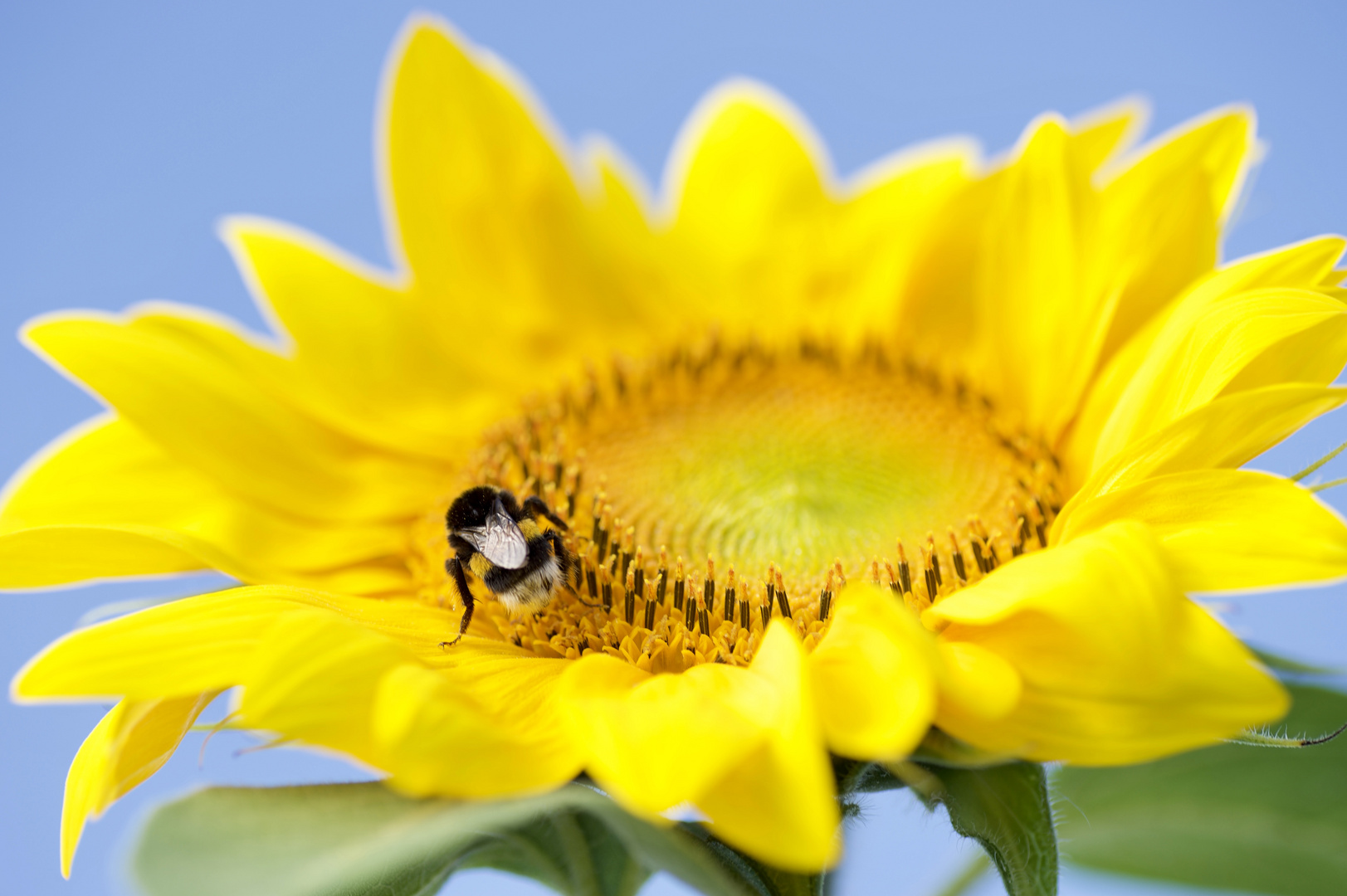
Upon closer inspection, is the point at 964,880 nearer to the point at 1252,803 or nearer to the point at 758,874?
the point at 1252,803

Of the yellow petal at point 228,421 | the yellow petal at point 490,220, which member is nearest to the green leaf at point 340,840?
the yellow petal at point 228,421

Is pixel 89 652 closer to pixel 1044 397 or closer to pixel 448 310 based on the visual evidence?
pixel 448 310

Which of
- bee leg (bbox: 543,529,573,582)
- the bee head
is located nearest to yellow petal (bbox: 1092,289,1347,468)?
bee leg (bbox: 543,529,573,582)

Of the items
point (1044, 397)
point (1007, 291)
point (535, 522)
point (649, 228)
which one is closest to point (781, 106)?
point (649, 228)

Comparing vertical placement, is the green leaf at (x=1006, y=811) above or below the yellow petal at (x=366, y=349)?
below

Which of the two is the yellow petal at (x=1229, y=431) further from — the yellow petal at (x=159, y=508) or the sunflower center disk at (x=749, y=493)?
the yellow petal at (x=159, y=508)

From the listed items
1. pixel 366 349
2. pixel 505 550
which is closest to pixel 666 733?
pixel 505 550
